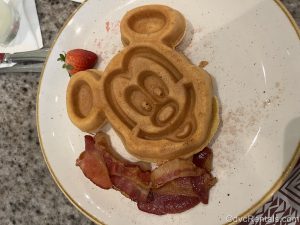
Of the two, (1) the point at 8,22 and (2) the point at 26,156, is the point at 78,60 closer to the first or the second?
(1) the point at 8,22

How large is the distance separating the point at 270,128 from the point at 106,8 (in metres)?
0.67

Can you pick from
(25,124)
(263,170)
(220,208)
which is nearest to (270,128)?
(263,170)

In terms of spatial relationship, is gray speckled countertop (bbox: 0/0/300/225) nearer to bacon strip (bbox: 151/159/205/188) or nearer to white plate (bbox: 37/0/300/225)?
white plate (bbox: 37/0/300/225)

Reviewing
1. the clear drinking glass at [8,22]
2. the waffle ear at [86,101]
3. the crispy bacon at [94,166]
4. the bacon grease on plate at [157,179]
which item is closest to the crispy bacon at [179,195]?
the bacon grease on plate at [157,179]

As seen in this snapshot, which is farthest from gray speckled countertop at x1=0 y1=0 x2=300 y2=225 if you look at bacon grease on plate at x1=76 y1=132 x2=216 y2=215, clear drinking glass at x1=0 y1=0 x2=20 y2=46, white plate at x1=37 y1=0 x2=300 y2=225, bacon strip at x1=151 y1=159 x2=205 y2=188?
bacon strip at x1=151 y1=159 x2=205 y2=188

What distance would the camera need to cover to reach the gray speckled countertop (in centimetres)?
147

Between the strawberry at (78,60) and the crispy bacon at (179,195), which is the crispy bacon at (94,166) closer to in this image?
the crispy bacon at (179,195)

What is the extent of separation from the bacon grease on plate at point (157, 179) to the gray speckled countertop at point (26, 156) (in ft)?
1.08

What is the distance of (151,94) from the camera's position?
3.82ft

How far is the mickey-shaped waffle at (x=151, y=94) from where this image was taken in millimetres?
1098

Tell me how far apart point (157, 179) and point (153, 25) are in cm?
47

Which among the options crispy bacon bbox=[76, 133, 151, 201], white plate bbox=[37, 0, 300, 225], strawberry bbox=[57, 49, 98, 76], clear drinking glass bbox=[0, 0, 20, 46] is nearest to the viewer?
white plate bbox=[37, 0, 300, 225]

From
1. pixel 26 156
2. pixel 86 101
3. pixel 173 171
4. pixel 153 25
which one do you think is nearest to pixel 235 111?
pixel 173 171

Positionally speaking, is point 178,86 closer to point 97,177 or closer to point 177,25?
point 177,25
